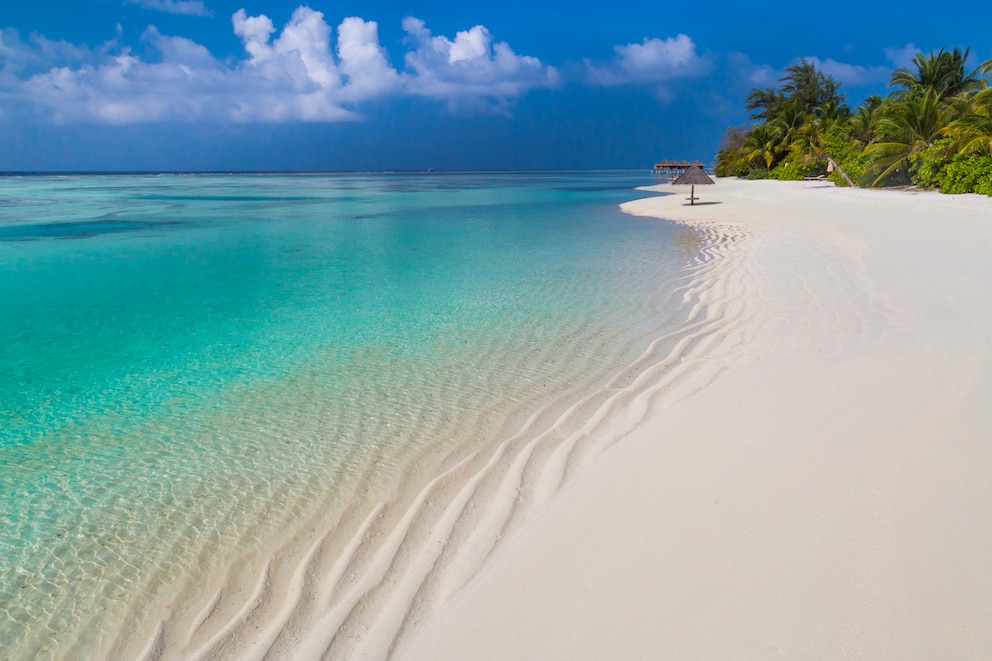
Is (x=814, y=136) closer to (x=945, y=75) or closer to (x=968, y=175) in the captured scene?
(x=945, y=75)

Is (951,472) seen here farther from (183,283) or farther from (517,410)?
(183,283)

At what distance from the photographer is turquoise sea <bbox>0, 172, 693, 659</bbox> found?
3.37m

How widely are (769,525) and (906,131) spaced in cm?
3014

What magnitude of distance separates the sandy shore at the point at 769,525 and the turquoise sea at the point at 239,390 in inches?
48.4

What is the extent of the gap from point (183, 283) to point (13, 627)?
10.1 m

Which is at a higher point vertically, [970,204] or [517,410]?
[970,204]

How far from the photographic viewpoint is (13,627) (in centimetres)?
287

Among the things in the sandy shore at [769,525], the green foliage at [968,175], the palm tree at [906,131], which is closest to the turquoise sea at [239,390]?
the sandy shore at [769,525]

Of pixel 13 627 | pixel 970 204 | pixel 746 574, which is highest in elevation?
pixel 970 204

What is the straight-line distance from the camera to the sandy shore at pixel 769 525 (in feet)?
7.75

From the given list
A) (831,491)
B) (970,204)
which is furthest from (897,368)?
(970,204)

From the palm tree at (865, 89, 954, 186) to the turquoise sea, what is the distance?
740 inches

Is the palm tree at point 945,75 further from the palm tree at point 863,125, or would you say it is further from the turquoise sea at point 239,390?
the turquoise sea at point 239,390

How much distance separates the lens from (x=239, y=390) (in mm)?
5820
